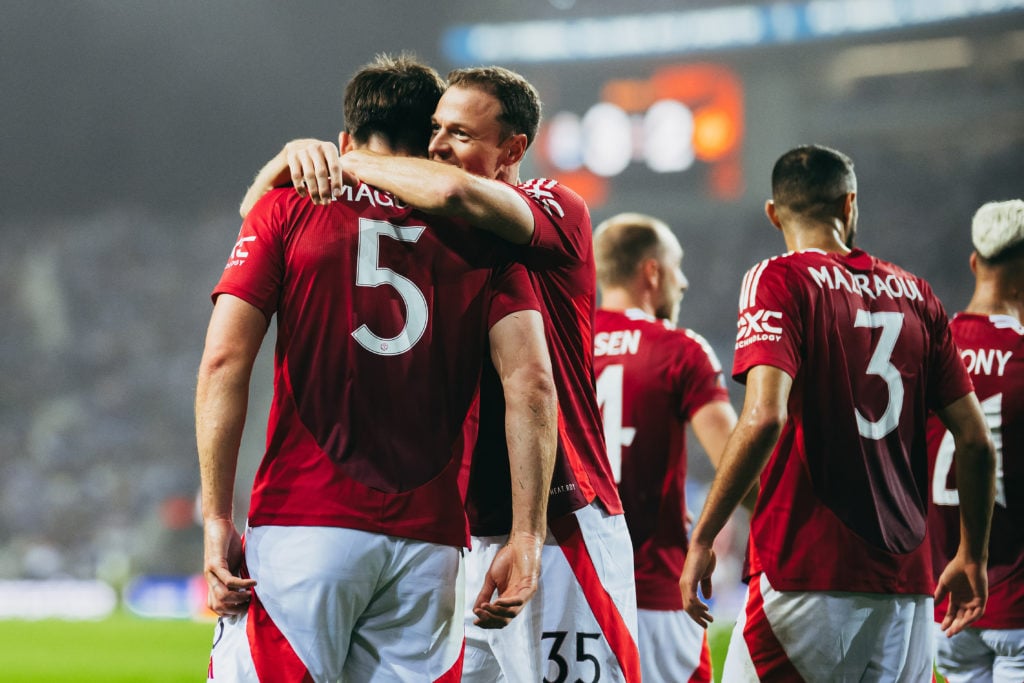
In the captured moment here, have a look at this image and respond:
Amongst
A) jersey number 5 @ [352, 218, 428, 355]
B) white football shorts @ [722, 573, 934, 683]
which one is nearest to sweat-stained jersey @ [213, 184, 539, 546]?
jersey number 5 @ [352, 218, 428, 355]

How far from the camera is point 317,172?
264 centimetres

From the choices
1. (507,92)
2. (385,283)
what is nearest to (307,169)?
(385,283)

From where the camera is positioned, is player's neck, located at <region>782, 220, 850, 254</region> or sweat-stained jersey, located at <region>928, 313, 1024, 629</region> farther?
sweat-stained jersey, located at <region>928, 313, 1024, 629</region>

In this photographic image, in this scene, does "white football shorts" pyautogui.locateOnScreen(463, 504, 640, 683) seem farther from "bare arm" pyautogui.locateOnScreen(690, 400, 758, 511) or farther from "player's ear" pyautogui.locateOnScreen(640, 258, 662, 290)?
"player's ear" pyautogui.locateOnScreen(640, 258, 662, 290)

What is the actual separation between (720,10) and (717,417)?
28.8 m

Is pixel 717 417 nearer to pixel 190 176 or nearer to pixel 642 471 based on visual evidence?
pixel 642 471

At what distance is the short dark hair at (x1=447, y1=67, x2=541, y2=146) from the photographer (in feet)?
10.3

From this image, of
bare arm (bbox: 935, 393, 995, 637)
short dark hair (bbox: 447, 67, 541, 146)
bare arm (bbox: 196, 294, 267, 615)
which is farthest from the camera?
bare arm (bbox: 935, 393, 995, 637)

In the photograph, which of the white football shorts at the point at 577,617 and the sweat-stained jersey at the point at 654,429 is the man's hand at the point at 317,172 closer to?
the white football shorts at the point at 577,617

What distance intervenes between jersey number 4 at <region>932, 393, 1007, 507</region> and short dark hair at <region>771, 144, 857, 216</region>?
106 centimetres

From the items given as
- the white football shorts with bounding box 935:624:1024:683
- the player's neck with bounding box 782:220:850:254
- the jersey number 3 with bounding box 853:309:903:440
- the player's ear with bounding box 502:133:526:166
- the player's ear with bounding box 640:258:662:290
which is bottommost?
the white football shorts with bounding box 935:624:1024:683

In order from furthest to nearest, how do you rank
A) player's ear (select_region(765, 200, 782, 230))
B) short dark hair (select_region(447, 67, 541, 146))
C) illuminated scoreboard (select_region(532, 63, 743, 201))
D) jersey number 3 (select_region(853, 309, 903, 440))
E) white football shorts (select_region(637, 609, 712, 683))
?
illuminated scoreboard (select_region(532, 63, 743, 201)) < white football shorts (select_region(637, 609, 712, 683)) < player's ear (select_region(765, 200, 782, 230)) < jersey number 3 (select_region(853, 309, 903, 440)) < short dark hair (select_region(447, 67, 541, 146))

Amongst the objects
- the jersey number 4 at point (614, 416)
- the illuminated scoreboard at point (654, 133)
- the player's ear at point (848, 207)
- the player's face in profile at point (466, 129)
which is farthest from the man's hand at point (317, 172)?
A: the illuminated scoreboard at point (654, 133)

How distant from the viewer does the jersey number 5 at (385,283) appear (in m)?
2.65
